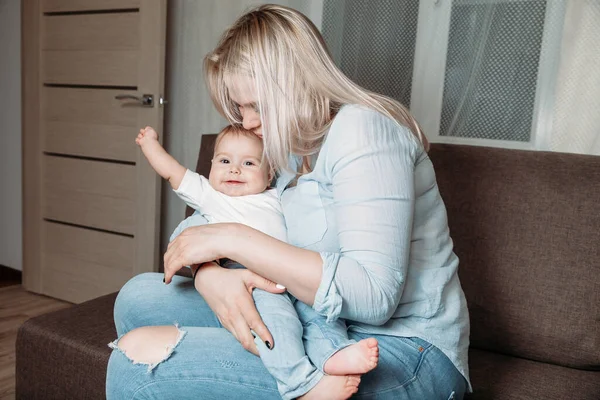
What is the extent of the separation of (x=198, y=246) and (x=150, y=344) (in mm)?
184

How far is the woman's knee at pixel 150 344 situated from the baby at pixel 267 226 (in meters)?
0.15

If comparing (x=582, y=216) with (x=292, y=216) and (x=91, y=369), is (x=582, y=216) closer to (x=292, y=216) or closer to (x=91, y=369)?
(x=292, y=216)

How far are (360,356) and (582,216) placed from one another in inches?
33.3

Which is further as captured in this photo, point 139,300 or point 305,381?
point 139,300

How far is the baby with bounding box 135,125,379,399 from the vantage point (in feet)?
2.89

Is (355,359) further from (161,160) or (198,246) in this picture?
(161,160)

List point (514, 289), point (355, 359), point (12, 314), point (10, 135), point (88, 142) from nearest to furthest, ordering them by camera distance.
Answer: point (355, 359), point (514, 289), point (12, 314), point (88, 142), point (10, 135)

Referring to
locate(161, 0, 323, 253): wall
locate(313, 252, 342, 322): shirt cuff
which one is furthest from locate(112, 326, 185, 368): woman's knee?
locate(161, 0, 323, 253): wall

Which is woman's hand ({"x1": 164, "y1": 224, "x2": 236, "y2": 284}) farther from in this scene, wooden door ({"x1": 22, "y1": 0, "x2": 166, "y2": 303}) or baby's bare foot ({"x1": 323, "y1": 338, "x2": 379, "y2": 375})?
wooden door ({"x1": 22, "y1": 0, "x2": 166, "y2": 303})

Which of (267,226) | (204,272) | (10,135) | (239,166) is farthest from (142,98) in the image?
(204,272)

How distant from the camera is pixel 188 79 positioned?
2.67 meters

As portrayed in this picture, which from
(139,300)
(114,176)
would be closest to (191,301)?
(139,300)

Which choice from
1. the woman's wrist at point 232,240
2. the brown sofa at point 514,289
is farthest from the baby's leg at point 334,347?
the brown sofa at point 514,289

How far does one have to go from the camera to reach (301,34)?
108 cm
